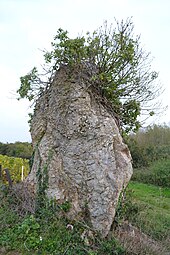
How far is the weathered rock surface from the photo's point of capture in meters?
7.38

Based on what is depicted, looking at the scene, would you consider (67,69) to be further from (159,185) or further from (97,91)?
(159,185)

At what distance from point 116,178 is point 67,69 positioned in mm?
2955

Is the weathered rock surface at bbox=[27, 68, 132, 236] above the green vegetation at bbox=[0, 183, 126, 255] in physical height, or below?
above

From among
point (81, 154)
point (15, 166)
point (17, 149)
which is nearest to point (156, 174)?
point (17, 149)

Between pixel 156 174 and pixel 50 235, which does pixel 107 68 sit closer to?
pixel 50 235

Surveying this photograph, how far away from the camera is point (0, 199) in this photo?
794cm

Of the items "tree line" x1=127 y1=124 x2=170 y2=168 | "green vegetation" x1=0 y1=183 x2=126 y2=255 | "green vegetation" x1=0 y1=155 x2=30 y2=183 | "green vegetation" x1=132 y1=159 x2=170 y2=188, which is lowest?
"green vegetation" x1=0 y1=183 x2=126 y2=255

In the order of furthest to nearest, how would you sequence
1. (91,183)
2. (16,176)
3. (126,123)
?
(16,176) → (126,123) → (91,183)

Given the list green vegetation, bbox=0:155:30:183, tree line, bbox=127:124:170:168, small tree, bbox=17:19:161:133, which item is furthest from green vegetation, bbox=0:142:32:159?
small tree, bbox=17:19:161:133

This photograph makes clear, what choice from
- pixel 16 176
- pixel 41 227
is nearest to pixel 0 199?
pixel 41 227

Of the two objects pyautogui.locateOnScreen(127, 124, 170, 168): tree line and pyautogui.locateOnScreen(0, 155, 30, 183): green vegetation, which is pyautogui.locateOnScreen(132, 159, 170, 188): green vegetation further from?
pyautogui.locateOnScreen(0, 155, 30, 183): green vegetation

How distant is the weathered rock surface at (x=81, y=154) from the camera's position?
7379 millimetres

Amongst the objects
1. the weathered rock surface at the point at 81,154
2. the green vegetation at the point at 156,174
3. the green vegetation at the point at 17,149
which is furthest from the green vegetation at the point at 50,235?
the green vegetation at the point at 156,174

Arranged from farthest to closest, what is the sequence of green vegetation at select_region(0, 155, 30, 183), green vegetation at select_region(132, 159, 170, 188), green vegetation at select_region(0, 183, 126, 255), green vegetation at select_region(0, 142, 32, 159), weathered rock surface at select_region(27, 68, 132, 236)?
1. green vegetation at select_region(132, 159, 170, 188)
2. green vegetation at select_region(0, 142, 32, 159)
3. green vegetation at select_region(0, 155, 30, 183)
4. weathered rock surface at select_region(27, 68, 132, 236)
5. green vegetation at select_region(0, 183, 126, 255)
